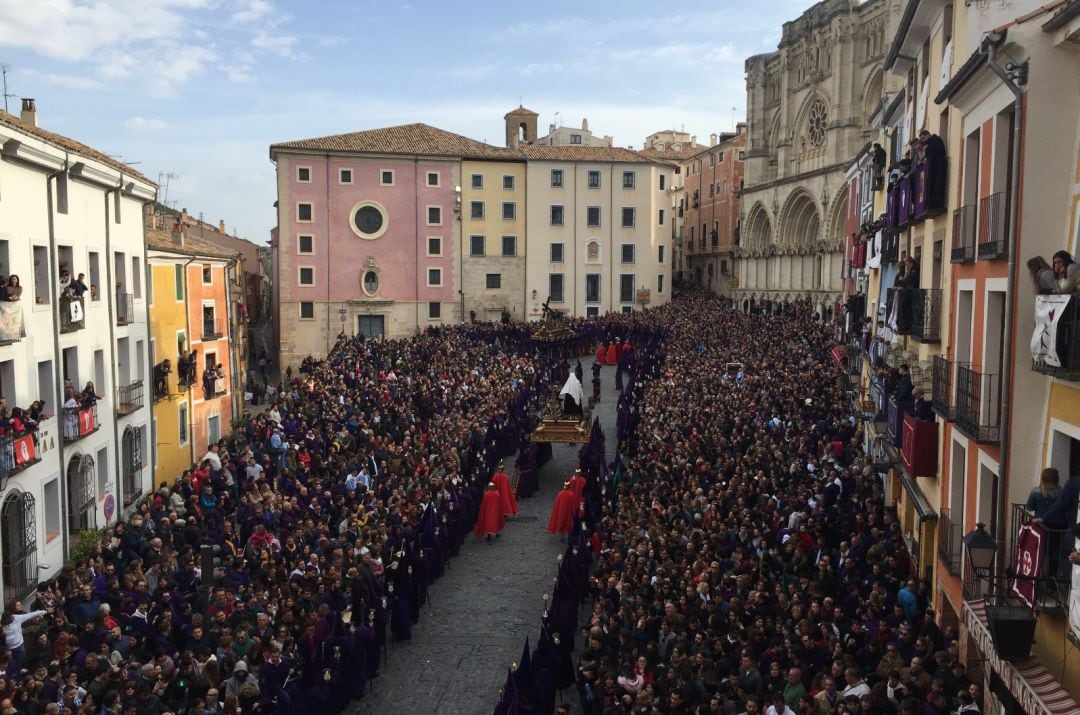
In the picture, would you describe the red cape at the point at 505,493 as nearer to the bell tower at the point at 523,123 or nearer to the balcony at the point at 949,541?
the balcony at the point at 949,541

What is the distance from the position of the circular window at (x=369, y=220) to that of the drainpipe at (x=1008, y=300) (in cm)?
4697

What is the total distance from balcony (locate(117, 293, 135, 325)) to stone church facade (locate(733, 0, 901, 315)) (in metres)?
31.6

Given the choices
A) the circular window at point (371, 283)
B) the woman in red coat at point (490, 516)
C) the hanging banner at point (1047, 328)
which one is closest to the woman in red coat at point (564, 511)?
the woman in red coat at point (490, 516)

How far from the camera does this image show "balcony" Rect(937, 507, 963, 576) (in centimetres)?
1154

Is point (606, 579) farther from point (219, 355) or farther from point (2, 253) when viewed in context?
point (219, 355)

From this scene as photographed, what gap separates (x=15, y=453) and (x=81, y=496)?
4.23 meters

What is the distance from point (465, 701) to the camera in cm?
1360

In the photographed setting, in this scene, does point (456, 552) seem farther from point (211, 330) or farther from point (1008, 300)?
point (211, 330)

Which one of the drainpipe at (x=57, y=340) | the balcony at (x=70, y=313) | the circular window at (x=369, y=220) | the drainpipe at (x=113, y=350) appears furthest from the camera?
the circular window at (x=369, y=220)

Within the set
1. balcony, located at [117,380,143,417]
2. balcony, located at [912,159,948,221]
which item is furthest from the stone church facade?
balcony, located at [117,380,143,417]

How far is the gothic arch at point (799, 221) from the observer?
5200cm

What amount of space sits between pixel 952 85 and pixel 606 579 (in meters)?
8.78

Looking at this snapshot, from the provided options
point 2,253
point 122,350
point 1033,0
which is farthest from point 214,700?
point 122,350

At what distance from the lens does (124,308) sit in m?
23.9
